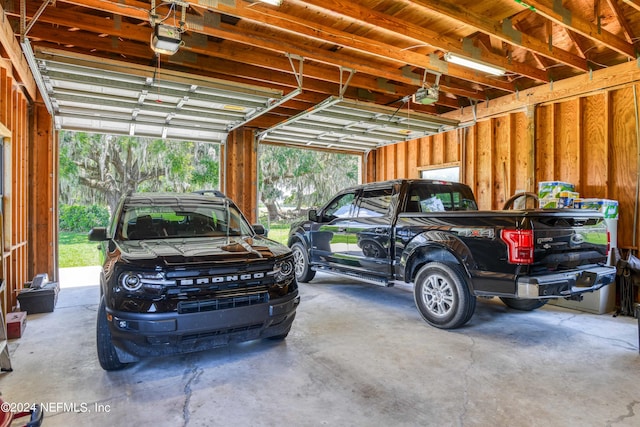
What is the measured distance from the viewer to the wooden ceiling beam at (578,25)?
12.5 feet

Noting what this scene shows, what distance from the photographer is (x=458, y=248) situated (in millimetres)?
3854

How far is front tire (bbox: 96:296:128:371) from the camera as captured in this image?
2830 millimetres

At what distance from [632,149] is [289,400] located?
229 inches

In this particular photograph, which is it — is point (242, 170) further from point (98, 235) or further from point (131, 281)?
point (131, 281)

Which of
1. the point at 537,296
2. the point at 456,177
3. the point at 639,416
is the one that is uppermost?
the point at 456,177

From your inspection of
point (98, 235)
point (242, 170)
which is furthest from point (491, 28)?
point (242, 170)

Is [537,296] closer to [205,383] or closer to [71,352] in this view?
[205,383]

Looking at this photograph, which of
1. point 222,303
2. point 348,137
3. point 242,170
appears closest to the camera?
point 222,303

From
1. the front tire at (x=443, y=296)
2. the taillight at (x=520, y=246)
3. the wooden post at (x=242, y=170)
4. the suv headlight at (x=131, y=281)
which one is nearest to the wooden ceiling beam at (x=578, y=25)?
the taillight at (x=520, y=246)

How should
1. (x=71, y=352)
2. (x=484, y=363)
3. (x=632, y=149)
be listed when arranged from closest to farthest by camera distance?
1. (x=484, y=363)
2. (x=71, y=352)
3. (x=632, y=149)

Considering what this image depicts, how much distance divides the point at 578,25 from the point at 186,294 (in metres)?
5.04

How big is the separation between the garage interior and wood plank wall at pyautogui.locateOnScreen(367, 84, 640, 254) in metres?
0.03

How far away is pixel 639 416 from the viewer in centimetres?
239

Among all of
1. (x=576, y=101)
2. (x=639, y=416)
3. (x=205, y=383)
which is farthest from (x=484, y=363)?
(x=576, y=101)
